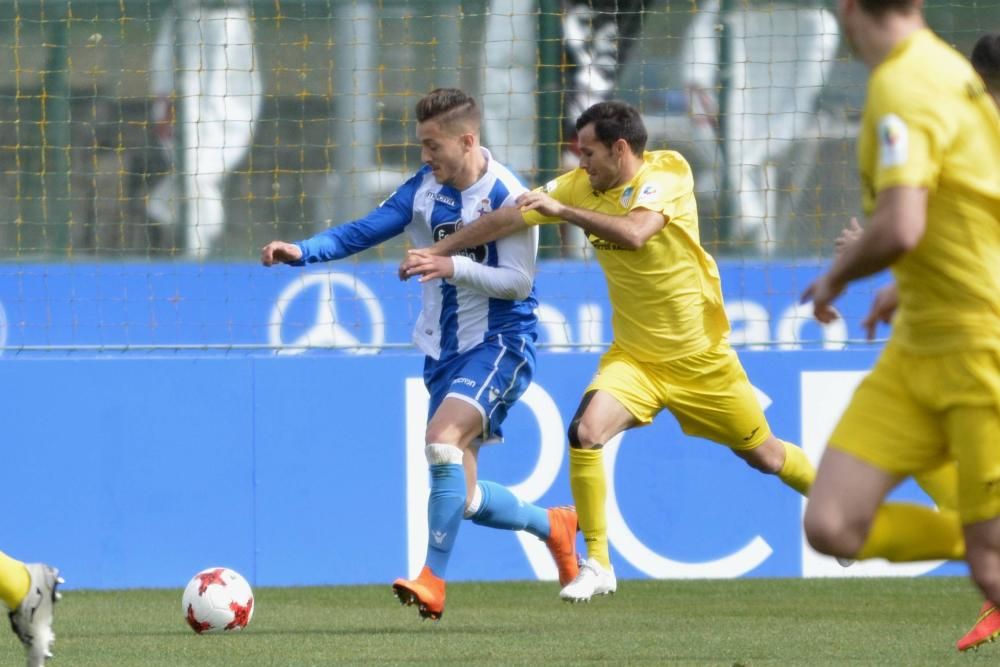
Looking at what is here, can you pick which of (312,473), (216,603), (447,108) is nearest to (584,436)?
(447,108)

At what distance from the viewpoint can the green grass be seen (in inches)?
243

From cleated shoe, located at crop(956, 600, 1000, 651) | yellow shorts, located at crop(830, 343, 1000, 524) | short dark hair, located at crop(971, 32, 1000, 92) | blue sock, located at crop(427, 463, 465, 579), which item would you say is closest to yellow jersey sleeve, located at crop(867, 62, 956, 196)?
yellow shorts, located at crop(830, 343, 1000, 524)

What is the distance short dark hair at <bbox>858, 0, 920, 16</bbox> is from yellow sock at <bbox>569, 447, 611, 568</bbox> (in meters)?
3.34

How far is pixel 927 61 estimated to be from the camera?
162 inches

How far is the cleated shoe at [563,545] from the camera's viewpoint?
7.59 meters

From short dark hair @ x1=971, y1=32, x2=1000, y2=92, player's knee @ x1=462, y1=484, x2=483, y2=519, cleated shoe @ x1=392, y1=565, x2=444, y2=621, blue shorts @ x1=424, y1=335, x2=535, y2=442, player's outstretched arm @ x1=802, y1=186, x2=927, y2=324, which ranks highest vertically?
short dark hair @ x1=971, y1=32, x2=1000, y2=92

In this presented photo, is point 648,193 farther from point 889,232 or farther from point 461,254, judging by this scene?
point 889,232

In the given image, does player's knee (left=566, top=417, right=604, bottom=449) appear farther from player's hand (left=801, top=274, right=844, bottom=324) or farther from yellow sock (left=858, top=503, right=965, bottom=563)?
player's hand (left=801, top=274, right=844, bottom=324)

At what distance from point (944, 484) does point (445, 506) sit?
7.64 ft

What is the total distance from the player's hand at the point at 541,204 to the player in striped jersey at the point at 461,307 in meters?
0.44

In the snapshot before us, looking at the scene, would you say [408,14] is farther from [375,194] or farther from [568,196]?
[568,196]

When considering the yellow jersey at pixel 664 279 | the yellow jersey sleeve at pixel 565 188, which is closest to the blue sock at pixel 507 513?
the yellow jersey at pixel 664 279

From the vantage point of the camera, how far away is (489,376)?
7156mm

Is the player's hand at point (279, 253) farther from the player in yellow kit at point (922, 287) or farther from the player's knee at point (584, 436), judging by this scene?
the player in yellow kit at point (922, 287)
